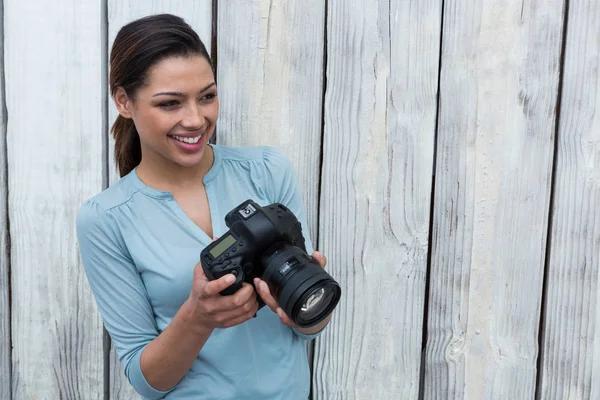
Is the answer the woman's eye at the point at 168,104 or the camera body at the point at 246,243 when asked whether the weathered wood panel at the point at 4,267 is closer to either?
the woman's eye at the point at 168,104

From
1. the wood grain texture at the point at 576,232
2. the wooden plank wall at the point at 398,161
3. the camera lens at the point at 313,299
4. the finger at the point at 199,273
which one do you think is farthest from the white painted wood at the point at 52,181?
the wood grain texture at the point at 576,232

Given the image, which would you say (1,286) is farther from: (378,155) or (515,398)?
(515,398)

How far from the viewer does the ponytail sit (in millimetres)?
1271

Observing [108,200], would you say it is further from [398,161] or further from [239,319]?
[398,161]

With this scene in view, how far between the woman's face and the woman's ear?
3cm

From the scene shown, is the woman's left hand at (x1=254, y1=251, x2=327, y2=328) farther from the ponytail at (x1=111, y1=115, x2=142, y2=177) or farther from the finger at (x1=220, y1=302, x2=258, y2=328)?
the ponytail at (x1=111, y1=115, x2=142, y2=177)

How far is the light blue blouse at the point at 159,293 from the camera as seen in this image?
1.11 metres

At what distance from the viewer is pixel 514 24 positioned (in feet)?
4.22

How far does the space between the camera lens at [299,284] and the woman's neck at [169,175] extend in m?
0.27

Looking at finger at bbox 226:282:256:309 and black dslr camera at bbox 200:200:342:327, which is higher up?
black dslr camera at bbox 200:200:342:327

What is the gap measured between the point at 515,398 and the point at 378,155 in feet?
2.04

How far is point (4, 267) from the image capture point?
1.47 m

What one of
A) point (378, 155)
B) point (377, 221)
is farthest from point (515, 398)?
point (378, 155)

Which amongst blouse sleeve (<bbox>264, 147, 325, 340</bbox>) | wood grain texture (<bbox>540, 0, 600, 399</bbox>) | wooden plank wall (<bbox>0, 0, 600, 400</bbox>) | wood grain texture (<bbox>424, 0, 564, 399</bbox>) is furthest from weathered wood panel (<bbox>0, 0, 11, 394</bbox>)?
wood grain texture (<bbox>540, 0, 600, 399</bbox>)
